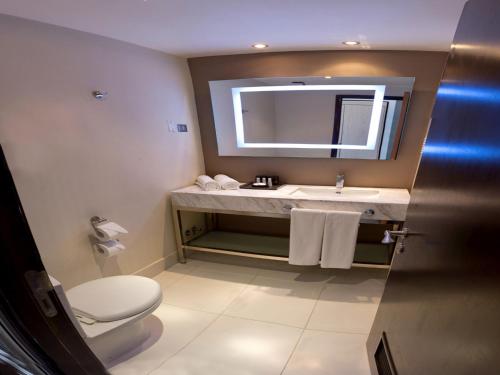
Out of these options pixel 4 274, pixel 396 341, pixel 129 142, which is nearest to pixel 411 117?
pixel 396 341

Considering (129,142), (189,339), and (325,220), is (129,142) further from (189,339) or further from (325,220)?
(325,220)

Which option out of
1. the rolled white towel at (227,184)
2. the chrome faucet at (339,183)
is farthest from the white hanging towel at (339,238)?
the rolled white towel at (227,184)

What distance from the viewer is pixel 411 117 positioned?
2.34m

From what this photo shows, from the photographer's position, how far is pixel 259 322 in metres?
1.92

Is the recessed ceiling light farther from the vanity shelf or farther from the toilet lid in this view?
the toilet lid

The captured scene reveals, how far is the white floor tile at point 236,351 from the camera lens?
154 centimetres

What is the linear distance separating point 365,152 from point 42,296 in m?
2.51

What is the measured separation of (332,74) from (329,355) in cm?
218

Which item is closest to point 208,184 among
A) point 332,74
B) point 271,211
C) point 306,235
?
point 271,211

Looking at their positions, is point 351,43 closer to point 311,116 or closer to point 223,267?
point 311,116

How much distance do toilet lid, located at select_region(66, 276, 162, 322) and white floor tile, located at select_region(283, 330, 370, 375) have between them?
92cm

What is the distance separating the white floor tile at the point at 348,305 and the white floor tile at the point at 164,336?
82 cm

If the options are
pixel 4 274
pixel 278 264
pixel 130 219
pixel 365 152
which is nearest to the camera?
pixel 4 274

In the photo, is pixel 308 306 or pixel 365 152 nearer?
pixel 308 306
